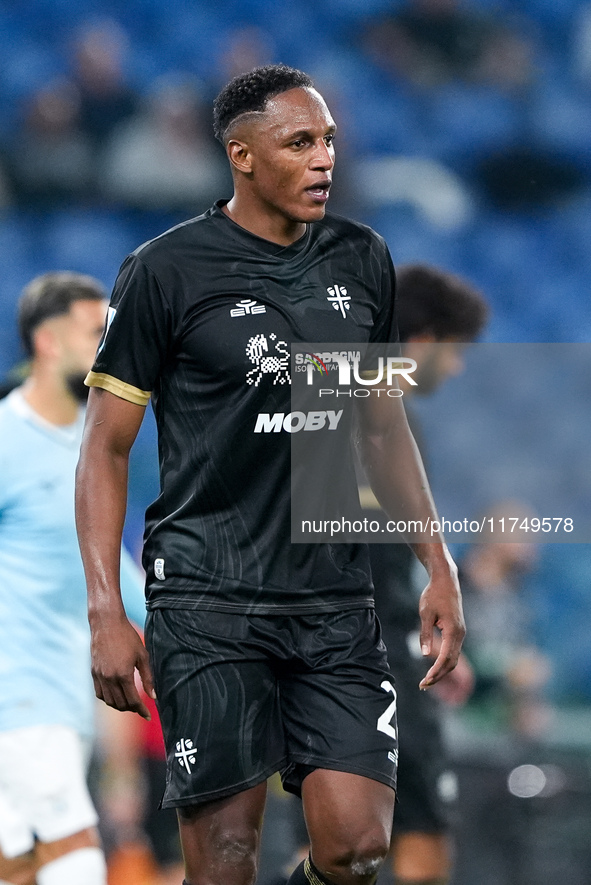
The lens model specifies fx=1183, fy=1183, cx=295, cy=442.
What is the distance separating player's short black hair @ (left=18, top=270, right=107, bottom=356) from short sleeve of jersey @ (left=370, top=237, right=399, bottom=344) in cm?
138

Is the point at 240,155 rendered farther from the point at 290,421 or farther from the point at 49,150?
the point at 49,150

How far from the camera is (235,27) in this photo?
446cm

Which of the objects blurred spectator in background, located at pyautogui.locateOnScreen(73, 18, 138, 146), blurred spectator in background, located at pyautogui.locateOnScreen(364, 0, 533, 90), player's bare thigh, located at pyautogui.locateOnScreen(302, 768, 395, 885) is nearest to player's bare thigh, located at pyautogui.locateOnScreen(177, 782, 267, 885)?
player's bare thigh, located at pyautogui.locateOnScreen(302, 768, 395, 885)

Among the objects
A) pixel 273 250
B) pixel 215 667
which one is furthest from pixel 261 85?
pixel 215 667

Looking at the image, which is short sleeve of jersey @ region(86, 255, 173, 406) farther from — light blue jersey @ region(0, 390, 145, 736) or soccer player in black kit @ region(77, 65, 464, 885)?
light blue jersey @ region(0, 390, 145, 736)

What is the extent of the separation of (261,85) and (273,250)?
1.04 ft

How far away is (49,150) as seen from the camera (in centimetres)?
442

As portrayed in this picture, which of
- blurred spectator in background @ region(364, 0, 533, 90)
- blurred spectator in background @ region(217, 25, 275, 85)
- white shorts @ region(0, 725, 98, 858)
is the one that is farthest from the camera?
blurred spectator in background @ region(364, 0, 533, 90)

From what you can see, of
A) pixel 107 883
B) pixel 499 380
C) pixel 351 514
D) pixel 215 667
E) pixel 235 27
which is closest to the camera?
pixel 215 667

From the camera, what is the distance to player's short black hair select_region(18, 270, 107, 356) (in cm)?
359

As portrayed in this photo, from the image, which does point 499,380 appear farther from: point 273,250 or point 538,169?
point 273,250

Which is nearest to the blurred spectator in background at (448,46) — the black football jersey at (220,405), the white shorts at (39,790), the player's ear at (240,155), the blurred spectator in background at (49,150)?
the blurred spectator in background at (49,150)

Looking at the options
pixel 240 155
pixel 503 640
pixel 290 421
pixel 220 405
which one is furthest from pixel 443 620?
pixel 503 640

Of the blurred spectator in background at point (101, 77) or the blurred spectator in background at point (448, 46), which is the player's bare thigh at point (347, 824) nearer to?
the blurred spectator in background at point (101, 77)
